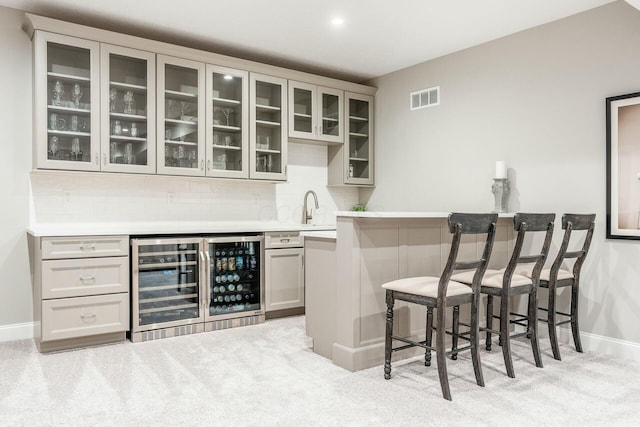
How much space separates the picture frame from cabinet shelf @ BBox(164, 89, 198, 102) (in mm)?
3465

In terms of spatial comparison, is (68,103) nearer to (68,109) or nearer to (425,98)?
(68,109)

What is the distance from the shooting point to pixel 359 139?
567 centimetres

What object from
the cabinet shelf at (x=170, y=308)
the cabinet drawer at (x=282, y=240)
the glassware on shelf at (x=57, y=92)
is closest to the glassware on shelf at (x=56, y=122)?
the glassware on shelf at (x=57, y=92)

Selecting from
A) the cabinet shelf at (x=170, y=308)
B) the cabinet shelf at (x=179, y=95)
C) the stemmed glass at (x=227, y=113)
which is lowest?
the cabinet shelf at (x=170, y=308)

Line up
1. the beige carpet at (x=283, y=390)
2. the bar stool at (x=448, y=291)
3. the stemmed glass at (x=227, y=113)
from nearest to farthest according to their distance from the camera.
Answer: the beige carpet at (x=283, y=390) < the bar stool at (x=448, y=291) < the stemmed glass at (x=227, y=113)

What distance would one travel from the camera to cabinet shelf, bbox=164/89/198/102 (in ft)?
14.0

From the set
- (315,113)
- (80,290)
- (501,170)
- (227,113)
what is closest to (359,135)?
(315,113)

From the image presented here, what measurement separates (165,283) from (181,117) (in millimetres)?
1514

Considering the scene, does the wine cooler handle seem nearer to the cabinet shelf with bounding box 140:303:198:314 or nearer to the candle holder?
the cabinet shelf with bounding box 140:303:198:314

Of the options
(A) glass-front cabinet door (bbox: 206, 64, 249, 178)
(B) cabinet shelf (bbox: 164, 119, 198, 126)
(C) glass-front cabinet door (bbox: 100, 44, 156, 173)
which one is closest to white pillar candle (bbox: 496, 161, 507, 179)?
(A) glass-front cabinet door (bbox: 206, 64, 249, 178)

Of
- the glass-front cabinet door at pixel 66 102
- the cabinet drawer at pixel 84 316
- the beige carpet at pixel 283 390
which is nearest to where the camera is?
the beige carpet at pixel 283 390

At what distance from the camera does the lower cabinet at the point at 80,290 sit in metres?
3.43

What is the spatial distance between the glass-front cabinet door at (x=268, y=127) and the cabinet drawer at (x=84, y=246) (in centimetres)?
150

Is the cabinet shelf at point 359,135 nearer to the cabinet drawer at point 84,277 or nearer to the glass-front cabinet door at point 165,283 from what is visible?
the glass-front cabinet door at point 165,283
